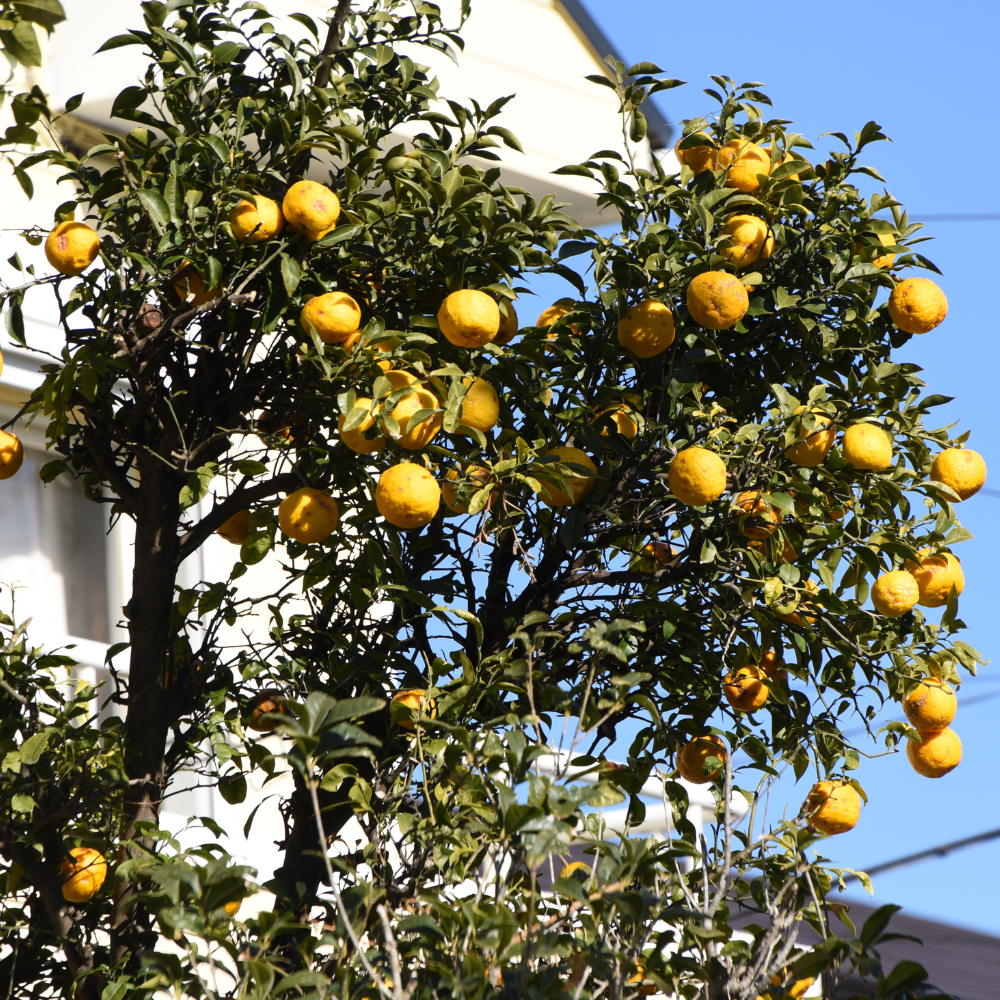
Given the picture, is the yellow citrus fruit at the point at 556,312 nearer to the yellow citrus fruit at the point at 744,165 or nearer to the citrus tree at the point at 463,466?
the citrus tree at the point at 463,466

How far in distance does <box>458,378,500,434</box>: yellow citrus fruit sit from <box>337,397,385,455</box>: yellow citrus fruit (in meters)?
0.15

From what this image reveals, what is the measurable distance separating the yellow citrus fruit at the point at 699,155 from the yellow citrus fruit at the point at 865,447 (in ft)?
2.16

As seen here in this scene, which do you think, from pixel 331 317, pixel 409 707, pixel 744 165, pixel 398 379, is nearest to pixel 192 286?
pixel 331 317

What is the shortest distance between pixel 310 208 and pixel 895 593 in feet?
4.04

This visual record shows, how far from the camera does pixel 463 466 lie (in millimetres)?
1944

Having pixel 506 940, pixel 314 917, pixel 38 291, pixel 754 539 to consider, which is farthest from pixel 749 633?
pixel 38 291

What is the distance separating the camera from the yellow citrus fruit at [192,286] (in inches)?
81.2

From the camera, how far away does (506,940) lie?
1.48 m

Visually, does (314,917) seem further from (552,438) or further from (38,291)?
(38,291)

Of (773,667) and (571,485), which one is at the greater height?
(571,485)

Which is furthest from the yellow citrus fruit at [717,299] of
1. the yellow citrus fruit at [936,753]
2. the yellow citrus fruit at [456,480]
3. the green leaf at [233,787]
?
the green leaf at [233,787]

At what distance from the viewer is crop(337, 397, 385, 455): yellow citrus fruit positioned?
188cm

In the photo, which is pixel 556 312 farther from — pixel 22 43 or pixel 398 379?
pixel 22 43

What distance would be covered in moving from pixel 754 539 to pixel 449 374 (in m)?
0.68
